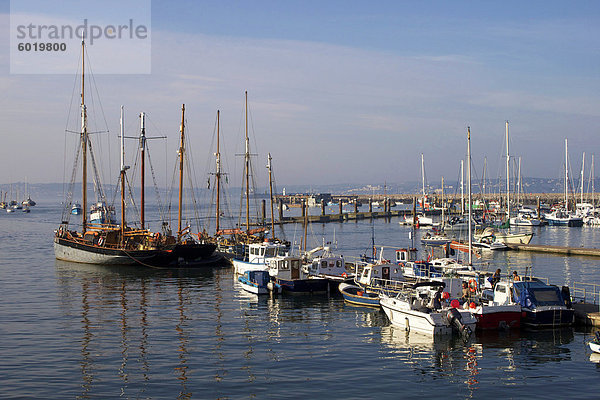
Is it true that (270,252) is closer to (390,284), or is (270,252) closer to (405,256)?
(405,256)

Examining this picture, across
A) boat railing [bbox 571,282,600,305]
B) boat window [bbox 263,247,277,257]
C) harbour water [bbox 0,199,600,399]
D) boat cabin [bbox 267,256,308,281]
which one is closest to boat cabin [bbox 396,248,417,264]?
boat cabin [bbox 267,256,308,281]

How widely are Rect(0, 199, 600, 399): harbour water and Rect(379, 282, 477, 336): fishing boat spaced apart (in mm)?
691

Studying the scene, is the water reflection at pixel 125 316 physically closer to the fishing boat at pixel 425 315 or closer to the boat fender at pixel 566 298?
the fishing boat at pixel 425 315

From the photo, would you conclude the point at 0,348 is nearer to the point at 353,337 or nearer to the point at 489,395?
the point at 353,337

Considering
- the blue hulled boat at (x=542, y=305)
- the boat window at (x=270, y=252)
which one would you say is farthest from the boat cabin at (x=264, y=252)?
the blue hulled boat at (x=542, y=305)

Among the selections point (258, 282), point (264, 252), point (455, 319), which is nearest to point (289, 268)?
point (258, 282)

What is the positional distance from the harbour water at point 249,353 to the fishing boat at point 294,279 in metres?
1.02

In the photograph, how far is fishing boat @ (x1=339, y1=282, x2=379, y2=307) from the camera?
44763 mm

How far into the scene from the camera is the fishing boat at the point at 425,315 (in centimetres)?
3497

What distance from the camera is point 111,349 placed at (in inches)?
1326

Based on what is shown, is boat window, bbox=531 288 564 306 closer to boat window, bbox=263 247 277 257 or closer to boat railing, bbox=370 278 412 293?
boat railing, bbox=370 278 412 293

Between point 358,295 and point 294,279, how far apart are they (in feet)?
23.5

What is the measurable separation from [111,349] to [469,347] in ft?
62.5

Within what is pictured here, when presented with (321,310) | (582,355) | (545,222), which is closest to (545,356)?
(582,355)
